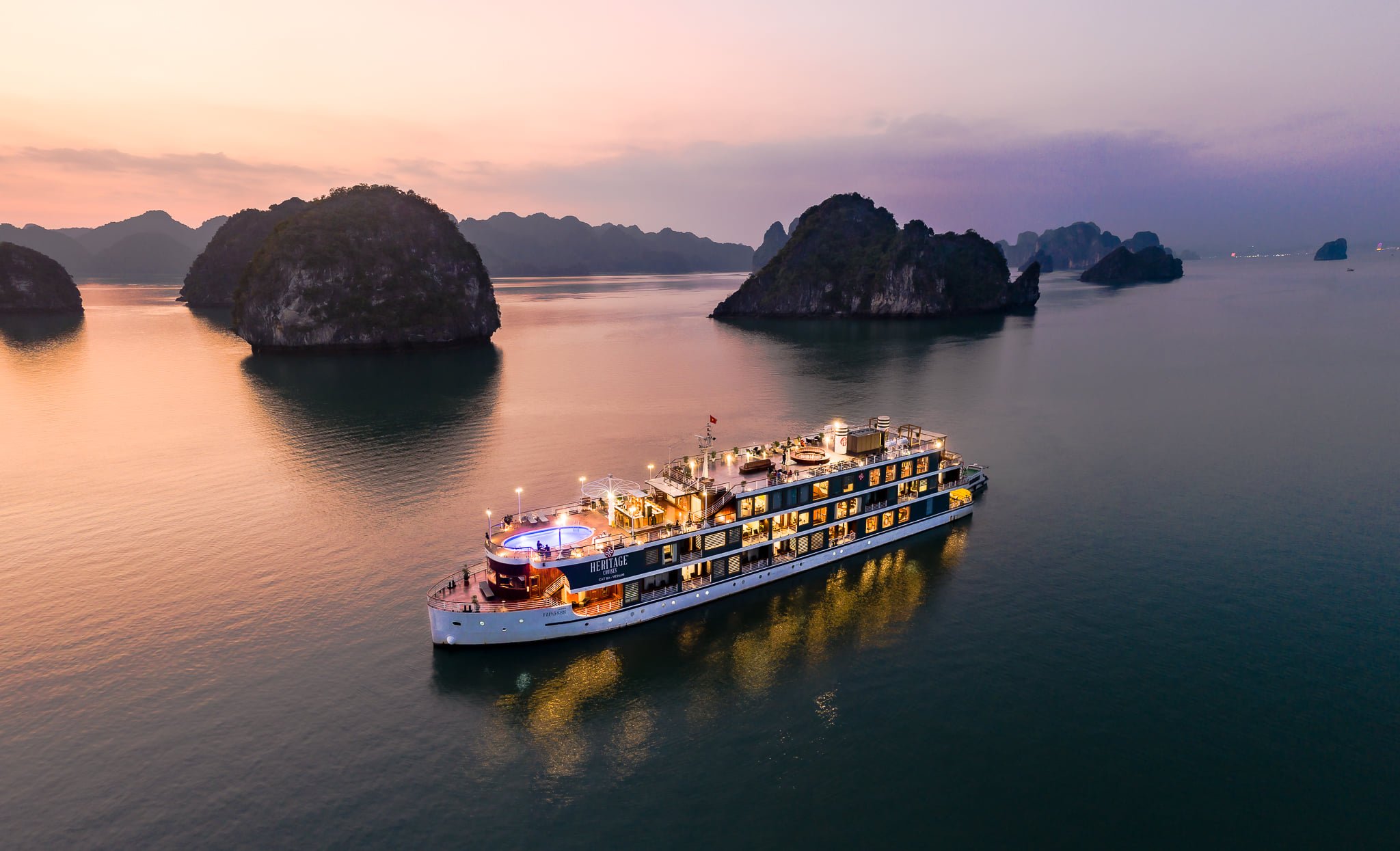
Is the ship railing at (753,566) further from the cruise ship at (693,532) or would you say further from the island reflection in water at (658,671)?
the island reflection in water at (658,671)

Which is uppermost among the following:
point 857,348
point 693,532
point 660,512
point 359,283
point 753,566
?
point 359,283

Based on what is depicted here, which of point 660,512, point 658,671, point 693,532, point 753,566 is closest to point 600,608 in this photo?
point 658,671

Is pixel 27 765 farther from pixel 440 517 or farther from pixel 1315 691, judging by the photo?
pixel 1315 691

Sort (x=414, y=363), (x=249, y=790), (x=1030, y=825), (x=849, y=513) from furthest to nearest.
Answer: (x=414, y=363) → (x=849, y=513) → (x=249, y=790) → (x=1030, y=825)

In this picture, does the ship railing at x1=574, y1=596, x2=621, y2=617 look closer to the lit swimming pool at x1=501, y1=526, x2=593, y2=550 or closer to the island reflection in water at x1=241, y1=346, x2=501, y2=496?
the lit swimming pool at x1=501, y1=526, x2=593, y2=550

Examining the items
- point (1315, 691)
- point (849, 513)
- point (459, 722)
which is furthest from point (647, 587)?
point (1315, 691)

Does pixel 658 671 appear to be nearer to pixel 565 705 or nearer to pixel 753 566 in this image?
pixel 565 705

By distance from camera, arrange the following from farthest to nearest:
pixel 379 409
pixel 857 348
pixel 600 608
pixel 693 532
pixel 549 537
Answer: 1. pixel 857 348
2. pixel 379 409
3. pixel 693 532
4. pixel 549 537
5. pixel 600 608
